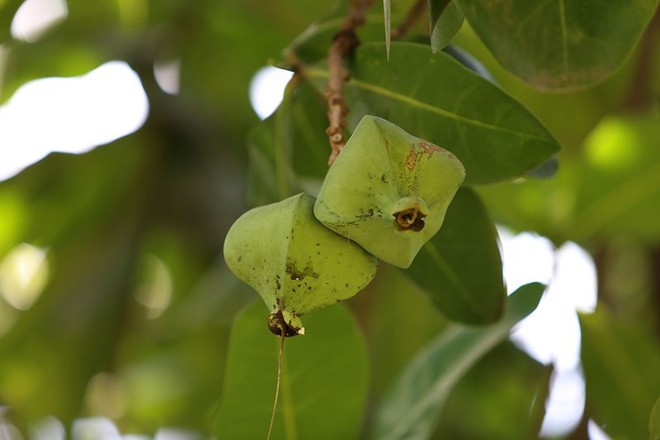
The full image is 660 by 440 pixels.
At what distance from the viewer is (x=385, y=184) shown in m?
0.64

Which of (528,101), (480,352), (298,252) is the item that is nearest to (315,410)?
(480,352)

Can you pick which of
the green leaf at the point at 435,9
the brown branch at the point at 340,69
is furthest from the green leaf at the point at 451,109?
the green leaf at the point at 435,9

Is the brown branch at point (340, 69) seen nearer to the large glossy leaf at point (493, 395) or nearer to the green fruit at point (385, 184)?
the green fruit at point (385, 184)

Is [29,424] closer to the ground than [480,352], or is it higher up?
closer to the ground

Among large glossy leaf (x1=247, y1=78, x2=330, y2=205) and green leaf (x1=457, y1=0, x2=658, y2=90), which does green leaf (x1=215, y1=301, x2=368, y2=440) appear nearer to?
large glossy leaf (x1=247, y1=78, x2=330, y2=205)

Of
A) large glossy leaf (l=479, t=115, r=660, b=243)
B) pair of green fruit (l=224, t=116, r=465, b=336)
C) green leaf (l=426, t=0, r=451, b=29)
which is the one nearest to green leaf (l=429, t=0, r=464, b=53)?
green leaf (l=426, t=0, r=451, b=29)

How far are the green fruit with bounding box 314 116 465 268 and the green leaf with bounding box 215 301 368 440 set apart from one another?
352 mm

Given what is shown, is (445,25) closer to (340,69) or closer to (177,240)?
(340,69)

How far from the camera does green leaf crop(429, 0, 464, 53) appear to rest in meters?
0.72

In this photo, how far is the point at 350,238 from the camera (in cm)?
66

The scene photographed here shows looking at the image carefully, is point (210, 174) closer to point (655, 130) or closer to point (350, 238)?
point (655, 130)

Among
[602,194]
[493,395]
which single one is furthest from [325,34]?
[493,395]

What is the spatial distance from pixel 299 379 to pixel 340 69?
37cm

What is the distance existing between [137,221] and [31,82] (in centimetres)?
40
